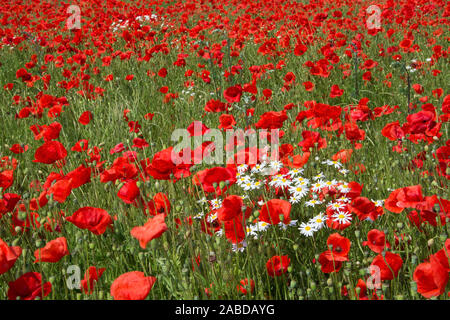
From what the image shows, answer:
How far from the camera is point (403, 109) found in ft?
12.0

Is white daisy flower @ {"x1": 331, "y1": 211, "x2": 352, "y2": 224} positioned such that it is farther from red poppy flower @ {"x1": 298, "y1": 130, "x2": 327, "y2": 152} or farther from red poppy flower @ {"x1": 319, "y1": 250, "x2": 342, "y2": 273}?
red poppy flower @ {"x1": 298, "y1": 130, "x2": 327, "y2": 152}

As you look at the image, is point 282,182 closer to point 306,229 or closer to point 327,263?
point 306,229

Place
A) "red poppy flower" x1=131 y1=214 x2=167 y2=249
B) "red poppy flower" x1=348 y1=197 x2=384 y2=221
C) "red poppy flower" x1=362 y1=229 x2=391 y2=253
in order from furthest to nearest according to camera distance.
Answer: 1. "red poppy flower" x1=348 y1=197 x2=384 y2=221
2. "red poppy flower" x1=362 y1=229 x2=391 y2=253
3. "red poppy flower" x1=131 y1=214 x2=167 y2=249

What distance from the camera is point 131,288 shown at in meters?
1.13

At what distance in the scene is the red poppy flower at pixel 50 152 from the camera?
208cm

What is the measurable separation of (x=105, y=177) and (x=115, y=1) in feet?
29.7

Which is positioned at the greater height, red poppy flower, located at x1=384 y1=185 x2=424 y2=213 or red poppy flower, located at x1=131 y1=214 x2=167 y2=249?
red poppy flower, located at x1=131 y1=214 x2=167 y2=249

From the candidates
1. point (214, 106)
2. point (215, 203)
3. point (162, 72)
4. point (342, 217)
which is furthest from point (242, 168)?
point (162, 72)

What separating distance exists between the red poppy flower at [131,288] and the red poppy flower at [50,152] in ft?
3.78

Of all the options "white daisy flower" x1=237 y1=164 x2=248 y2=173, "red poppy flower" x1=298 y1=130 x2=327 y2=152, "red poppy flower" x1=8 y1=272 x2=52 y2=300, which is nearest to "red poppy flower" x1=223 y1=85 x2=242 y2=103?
"red poppy flower" x1=298 y1=130 x2=327 y2=152

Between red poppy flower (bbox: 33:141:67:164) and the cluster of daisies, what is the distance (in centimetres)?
74

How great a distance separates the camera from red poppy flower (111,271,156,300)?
1116 mm
